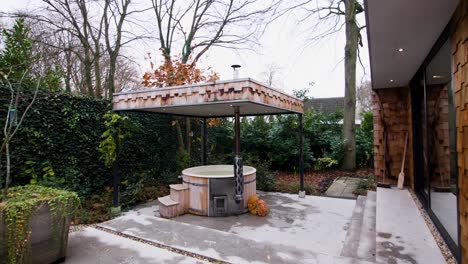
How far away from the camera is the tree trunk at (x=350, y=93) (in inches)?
346

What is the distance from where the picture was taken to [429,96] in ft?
11.5

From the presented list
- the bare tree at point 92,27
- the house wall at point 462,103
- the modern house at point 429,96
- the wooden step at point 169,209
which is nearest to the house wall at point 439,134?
the modern house at point 429,96

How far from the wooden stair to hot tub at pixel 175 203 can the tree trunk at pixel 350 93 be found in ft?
20.3

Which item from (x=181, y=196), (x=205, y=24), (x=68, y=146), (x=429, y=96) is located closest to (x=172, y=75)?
(x=205, y=24)

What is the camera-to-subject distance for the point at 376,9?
2.07m

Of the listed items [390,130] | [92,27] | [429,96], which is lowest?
[390,130]

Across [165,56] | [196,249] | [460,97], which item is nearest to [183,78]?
[165,56]

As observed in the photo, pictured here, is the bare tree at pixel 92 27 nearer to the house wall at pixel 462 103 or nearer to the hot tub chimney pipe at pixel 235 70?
the hot tub chimney pipe at pixel 235 70

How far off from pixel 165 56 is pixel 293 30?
14.1 ft

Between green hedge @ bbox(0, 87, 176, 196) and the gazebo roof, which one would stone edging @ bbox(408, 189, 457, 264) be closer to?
the gazebo roof

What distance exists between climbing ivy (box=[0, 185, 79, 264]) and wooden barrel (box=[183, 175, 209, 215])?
223 cm

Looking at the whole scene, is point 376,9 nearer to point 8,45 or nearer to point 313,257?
point 313,257

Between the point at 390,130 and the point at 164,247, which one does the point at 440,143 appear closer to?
the point at 390,130

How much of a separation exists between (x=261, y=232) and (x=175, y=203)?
1.66m
